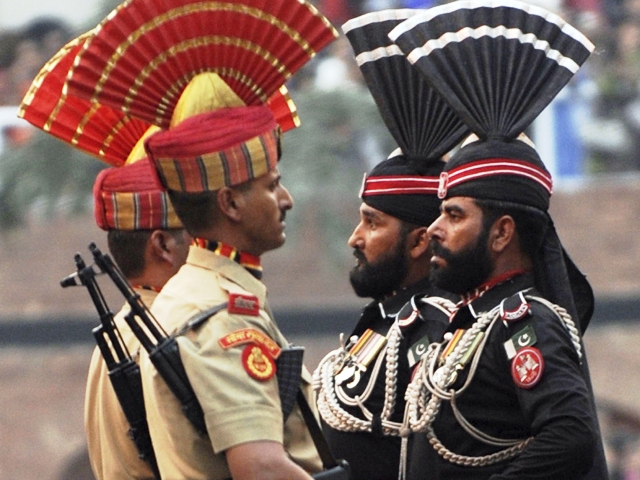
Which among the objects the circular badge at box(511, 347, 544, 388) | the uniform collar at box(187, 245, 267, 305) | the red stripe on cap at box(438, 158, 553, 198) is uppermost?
the red stripe on cap at box(438, 158, 553, 198)

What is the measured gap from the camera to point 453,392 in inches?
179

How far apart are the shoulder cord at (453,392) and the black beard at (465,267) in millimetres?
116

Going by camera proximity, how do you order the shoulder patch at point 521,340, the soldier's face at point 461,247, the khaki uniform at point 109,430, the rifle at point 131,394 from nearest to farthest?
the rifle at point 131,394, the khaki uniform at point 109,430, the shoulder patch at point 521,340, the soldier's face at point 461,247

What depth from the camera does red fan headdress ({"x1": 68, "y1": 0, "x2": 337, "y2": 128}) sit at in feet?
13.0

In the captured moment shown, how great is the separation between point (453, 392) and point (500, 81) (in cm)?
88

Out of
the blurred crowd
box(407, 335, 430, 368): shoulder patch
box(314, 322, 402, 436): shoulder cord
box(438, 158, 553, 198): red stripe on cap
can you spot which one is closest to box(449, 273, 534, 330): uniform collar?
box(438, 158, 553, 198): red stripe on cap

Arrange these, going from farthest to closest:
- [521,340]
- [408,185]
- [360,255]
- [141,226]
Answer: [360,255] < [408,185] < [141,226] < [521,340]

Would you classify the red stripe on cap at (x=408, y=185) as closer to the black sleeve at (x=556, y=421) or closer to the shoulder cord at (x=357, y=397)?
the shoulder cord at (x=357, y=397)

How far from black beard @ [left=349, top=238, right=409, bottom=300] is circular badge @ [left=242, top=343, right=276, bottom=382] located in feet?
5.25

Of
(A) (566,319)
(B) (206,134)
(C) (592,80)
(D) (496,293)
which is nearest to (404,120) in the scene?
(D) (496,293)

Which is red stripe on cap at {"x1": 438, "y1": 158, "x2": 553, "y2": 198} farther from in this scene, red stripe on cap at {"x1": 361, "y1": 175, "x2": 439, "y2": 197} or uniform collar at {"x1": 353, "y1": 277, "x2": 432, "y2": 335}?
uniform collar at {"x1": 353, "y1": 277, "x2": 432, "y2": 335}

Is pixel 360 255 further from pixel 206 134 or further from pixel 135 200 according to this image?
pixel 206 134

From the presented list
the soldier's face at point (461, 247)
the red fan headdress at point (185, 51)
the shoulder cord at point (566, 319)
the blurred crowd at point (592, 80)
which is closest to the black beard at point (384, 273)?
the soldier's face at point (461, 247)

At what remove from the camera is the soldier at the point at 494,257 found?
4.42 m
